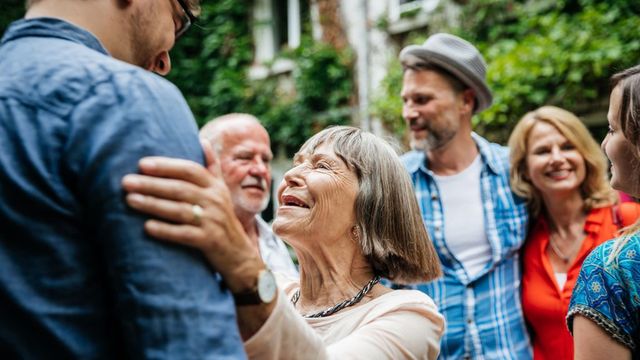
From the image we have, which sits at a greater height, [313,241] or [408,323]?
[313,241]

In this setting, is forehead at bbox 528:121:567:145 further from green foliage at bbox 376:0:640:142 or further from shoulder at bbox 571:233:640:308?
green foliage at bbox 376:0:640:142

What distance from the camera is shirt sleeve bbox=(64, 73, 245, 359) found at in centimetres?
109

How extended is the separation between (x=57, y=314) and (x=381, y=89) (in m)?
7.74

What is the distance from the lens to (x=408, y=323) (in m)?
2.09

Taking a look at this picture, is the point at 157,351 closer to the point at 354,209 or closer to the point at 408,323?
the point at 408,323

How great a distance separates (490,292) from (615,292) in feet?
4.93

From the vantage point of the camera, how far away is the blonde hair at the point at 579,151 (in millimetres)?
3625

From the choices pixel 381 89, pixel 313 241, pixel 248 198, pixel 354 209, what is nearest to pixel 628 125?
pixel 354 209

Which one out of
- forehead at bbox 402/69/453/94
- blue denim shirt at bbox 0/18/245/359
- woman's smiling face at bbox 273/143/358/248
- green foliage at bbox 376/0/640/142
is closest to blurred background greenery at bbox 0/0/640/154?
green foliage at bbox 376/0/640/142

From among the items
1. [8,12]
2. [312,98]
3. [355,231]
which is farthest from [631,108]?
[8,12]

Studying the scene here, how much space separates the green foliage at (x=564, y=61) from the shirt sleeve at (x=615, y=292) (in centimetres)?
423

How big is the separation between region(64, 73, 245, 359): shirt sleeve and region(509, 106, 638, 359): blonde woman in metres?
2.58

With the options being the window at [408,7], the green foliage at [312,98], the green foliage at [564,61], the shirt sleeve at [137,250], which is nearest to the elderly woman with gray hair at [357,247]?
the shirt sleeve at [137,250]

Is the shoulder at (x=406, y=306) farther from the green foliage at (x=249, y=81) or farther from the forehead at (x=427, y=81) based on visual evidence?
the green foliage at (x=249, y=81)
